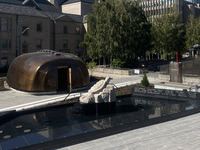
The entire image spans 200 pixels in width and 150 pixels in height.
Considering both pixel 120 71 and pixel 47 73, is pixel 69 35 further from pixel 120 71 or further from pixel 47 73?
pixel 47 73

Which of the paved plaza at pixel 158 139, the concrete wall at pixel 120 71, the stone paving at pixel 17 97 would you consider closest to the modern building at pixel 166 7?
the concrete wall at pixel 120 71

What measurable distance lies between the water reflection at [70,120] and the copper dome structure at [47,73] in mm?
6695

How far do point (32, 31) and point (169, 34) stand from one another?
2833 centimetres

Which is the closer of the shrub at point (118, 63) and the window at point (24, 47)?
the shrub at point (118, 63)

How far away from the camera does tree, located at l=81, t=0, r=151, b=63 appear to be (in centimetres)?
3991

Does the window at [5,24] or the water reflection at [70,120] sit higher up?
the window at [5,24]

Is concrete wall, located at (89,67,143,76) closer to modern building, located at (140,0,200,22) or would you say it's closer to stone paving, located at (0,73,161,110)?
stone paving, located at (0,73,161,110)

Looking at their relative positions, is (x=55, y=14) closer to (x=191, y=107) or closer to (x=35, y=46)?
(x=35, y=46)

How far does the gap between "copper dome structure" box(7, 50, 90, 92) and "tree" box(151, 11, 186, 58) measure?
29.9 m

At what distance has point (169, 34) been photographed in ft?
164

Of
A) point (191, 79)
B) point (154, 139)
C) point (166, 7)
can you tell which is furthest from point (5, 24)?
point (166, 7)

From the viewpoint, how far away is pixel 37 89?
931 inches

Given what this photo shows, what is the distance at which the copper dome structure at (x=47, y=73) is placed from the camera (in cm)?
2362

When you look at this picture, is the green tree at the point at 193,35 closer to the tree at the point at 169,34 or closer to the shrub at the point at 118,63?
the tree at the point at 169,34
